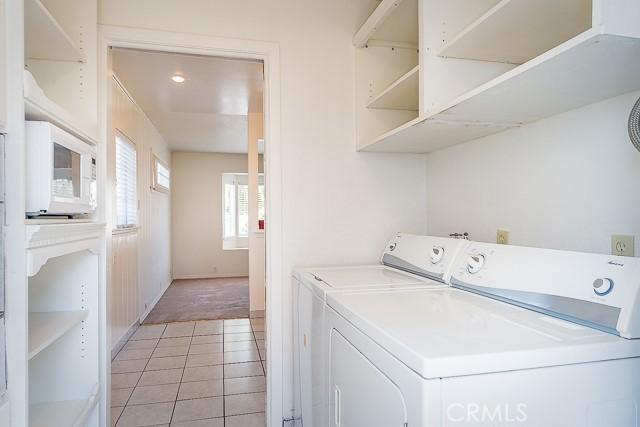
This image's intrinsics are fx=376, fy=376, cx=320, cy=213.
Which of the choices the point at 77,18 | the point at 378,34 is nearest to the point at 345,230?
the point at 378,34

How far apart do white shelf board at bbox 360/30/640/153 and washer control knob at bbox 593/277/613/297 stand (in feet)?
1.71

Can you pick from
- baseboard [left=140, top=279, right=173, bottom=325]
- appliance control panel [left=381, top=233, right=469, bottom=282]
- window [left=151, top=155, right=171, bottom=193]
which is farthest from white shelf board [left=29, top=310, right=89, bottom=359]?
window [left=151, top=155, right=171, bottom=193]

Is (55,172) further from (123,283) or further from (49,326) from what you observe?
(123,283)

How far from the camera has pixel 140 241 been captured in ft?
13.7

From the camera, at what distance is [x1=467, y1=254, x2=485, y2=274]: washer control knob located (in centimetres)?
131

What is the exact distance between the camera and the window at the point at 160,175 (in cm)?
505

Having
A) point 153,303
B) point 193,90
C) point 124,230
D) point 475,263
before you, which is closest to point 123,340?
point 124,230

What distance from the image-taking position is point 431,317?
1.00 m

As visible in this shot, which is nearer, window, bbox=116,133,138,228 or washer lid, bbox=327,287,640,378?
washer lid, bbox=327,287,640,378

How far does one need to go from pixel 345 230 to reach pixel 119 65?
7.36 ft

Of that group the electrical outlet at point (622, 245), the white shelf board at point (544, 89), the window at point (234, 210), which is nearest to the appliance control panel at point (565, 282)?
the electrical outlet at point (622, 245)

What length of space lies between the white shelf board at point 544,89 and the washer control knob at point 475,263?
0.52m

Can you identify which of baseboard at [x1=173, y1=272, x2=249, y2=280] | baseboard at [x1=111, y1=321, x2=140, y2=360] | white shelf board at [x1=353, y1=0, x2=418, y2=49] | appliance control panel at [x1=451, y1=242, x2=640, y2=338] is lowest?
baseboard at [x1=173, y1=272, x2=249, y2=280]

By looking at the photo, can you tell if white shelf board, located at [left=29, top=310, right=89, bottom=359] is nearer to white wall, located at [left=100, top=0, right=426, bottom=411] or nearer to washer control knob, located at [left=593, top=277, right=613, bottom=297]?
white wall, located at [left=100, top=0, right=426, bottom=411]
